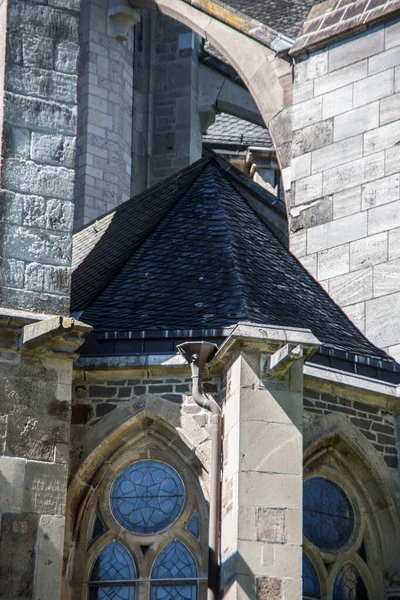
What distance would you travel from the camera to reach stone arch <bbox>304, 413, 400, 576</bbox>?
45.5ft

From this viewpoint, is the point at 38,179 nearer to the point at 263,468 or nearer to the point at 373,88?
the point at 263,468

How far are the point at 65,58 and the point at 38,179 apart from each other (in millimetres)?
983

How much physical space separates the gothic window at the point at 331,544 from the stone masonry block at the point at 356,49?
397 cm

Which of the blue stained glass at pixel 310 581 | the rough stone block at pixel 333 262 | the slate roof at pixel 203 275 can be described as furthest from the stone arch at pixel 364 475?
the rough stone block at pixel 333 262

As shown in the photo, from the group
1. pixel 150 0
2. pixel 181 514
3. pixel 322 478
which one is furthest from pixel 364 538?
pixel 150 0

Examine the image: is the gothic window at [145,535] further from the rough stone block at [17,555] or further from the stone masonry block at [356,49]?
the stone masonry block at [356,49]

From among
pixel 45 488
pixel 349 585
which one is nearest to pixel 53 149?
pixel 45 488

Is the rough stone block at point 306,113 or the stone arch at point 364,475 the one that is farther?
the rough stone block at point 306,113

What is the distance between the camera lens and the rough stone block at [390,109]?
50.6 feet

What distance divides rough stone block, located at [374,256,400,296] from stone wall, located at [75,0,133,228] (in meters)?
4.81

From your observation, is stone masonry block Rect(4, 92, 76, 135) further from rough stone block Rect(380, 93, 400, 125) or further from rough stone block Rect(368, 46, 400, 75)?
rough stone block Rect(368, 46, 400, 75)

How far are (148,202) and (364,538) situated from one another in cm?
418

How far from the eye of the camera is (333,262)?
15.5 meters

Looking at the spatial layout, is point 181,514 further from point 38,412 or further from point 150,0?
point 150,0
